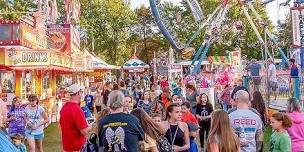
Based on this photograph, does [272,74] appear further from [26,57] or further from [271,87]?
[26,57]

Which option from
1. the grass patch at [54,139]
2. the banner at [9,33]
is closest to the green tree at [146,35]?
the grass patch at [54,139]

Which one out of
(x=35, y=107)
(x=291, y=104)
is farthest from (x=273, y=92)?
(x=291, y=104)

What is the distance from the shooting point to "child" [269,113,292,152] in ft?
22.5

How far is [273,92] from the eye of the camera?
1894 cm

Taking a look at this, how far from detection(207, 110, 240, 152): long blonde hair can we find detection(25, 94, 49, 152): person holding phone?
6308mm

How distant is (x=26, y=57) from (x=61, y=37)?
1062cm

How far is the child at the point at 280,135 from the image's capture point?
6855mm

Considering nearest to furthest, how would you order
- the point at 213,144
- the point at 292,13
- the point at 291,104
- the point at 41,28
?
1. the point at 213,144
2. the point at 291,104
3. the point at 292,13
4. the point at 41,28

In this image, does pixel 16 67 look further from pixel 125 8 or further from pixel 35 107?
pixel 125 8

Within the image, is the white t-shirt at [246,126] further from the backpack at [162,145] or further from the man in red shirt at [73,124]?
the man in red shirt at [73,124]

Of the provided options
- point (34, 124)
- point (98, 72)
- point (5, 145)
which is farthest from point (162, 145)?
point (98, 72)

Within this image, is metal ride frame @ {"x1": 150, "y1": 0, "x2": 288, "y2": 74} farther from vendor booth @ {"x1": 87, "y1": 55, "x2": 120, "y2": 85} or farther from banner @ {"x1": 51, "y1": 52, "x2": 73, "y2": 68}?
vendor booth @ {"x1": 87, "y1": 55, "x2": 120, "y2": 85}

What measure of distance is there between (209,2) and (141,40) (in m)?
14.2

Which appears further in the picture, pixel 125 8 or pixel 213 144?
pixel 125 8
